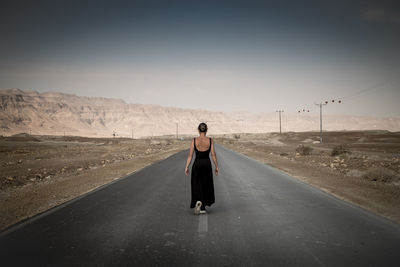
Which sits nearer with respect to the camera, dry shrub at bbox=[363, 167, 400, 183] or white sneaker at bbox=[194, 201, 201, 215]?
white sneaker at bbox=[194, 201, 201, 215]

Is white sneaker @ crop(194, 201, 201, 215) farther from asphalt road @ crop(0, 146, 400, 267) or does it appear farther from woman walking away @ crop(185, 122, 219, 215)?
asphalt road @ crop(0, 146, 400, 267)

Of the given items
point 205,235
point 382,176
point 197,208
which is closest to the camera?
point 205,235

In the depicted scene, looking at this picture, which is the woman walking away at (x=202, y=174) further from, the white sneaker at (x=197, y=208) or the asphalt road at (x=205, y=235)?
the asphalt road at (x=205, y=235)

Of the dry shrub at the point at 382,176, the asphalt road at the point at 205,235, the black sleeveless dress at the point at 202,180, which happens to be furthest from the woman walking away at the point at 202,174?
the dry shrub at the point at 382,176

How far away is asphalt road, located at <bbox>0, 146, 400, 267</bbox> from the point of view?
4039 mm

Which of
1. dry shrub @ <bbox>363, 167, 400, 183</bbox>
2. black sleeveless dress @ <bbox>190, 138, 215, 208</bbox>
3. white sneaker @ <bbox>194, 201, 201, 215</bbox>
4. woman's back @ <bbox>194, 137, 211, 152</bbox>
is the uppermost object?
woman's back @ <bbox>194, 137, 211, 152</bbox>

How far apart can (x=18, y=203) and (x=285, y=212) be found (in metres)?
7.52

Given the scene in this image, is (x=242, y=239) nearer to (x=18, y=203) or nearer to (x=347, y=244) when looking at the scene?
(x=347, y=244)

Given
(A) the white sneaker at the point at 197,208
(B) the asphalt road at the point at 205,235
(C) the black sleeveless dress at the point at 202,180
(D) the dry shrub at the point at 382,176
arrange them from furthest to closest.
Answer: (D) the dry shrub at the point at 382,176 < (C) the black sleeveless dress at the point at 202,180 < (A) the white sneaker at the point at 197,208 < (B) the asphalt road at the point at 205,235

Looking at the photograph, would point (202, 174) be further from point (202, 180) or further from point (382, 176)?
point (382, 176)

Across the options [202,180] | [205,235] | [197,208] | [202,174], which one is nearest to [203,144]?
[202,174]

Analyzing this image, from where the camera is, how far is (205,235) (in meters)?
5.02

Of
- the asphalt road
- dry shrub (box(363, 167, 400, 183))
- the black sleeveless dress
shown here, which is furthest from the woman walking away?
dry shrub (box(363, 167, 400, 183))

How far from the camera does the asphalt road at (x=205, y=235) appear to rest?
404 cm
